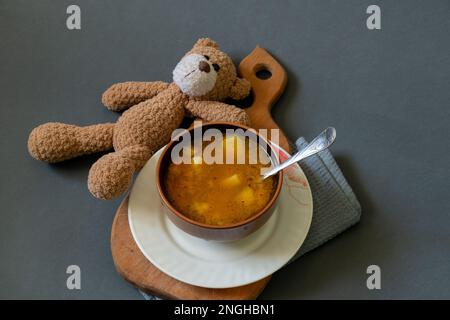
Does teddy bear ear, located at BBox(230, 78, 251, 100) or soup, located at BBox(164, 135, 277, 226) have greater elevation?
teddy bear ear, located at BBox(230, 78, 251, 100)

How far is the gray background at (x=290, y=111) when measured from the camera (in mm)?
973

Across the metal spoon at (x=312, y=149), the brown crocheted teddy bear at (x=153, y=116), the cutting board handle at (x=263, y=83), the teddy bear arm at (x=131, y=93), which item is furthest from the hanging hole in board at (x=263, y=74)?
the metal spoon at (x=312, y=149)

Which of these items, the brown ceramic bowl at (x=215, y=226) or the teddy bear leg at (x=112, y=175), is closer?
the brown ceramic bowl at (x=215, y=226)

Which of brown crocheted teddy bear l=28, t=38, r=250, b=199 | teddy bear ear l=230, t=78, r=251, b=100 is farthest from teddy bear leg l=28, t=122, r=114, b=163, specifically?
teddy bear ear l=230, t=78, r=251, b=100

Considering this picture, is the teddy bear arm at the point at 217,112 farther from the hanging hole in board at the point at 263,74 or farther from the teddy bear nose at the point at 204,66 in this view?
the hanging hole in board at the point at 263,74

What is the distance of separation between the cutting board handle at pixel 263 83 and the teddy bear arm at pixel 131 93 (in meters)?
0.19

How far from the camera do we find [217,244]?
0.92 m

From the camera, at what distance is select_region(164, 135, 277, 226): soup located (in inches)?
34.7

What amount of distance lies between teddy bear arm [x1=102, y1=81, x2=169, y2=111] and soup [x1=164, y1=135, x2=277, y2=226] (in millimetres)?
235

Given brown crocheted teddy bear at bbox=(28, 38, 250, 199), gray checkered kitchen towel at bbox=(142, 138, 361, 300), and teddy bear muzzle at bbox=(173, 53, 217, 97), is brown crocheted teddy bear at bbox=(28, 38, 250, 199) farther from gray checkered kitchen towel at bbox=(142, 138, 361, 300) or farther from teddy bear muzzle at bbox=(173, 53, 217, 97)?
gray checkered kitchen towel at bbox=(142, 138, 361, 300)

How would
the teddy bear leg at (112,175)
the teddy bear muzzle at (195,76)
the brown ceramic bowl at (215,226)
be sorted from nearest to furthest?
the brown ceramic bowl at (215,226) < the teddy bear leg at (112,175) < the teddy bear muzzle at (195,76)

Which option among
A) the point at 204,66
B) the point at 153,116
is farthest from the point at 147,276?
the point at 204,66

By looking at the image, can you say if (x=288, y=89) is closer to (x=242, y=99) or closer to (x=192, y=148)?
(x=242, y=99)

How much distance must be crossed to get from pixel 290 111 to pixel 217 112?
19 cm
